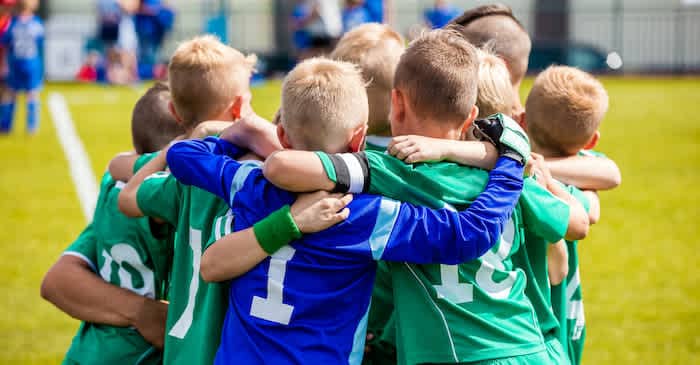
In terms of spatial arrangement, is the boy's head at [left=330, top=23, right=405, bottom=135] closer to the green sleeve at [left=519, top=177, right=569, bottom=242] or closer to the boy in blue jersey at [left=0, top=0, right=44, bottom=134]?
the green sleeve at [left=519, top=177, right=569, bottom=242]

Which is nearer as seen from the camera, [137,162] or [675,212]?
[137,162]

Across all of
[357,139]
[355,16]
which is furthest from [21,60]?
[357,139]

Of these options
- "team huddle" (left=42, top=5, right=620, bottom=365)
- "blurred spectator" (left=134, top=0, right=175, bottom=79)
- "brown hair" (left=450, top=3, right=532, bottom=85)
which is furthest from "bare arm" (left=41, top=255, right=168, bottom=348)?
"blurred spectator" (left=134, top=0, right=175, bottom=79)

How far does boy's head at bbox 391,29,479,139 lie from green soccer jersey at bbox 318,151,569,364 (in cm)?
14

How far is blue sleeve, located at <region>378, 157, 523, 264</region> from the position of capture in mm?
2303

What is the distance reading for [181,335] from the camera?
8.84 ft

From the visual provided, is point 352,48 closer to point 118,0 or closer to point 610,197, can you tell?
point 610,197

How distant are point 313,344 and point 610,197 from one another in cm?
753

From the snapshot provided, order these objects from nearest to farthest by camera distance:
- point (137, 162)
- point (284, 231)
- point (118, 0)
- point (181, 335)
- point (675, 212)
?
point (284, 231)
point (181, 335)
point (137, 162)
point (675, 212)
point (118, 0)

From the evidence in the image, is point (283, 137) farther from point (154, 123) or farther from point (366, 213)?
point (154, 123)

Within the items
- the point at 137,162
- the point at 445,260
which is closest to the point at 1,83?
the point at 137,162

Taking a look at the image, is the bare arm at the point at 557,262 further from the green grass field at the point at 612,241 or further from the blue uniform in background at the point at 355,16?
the blue uniform in background at the point at 355,16

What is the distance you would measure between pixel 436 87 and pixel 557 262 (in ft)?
2.33

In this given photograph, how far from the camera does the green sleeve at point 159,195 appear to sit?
2.72 m
